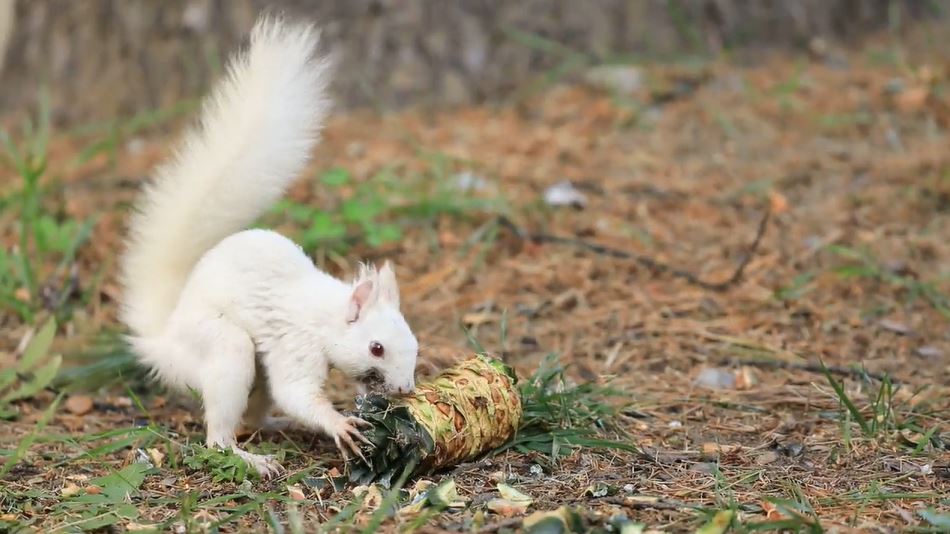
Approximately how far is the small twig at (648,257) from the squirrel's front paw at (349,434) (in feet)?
4.92

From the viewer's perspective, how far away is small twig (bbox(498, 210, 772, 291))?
3414 mm

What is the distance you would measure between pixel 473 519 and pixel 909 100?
326cm

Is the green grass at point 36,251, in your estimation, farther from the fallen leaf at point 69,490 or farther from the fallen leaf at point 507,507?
the fallen leaf at point 507,507

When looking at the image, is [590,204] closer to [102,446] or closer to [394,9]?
[394,9]

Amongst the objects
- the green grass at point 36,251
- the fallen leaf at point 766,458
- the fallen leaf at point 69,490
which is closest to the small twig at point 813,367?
the fallen leaf at point 766,458

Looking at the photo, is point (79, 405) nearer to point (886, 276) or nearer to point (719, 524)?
point (719, 524)

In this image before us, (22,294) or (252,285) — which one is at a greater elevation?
(252,285)

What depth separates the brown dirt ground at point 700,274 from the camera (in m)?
2.31

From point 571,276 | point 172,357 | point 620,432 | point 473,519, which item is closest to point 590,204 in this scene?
point 571,276

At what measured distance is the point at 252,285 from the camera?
248 centimetres

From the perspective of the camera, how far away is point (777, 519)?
1.99 metres

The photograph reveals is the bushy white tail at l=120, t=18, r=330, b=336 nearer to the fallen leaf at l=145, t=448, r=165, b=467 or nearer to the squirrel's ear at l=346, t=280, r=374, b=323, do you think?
the fallen leaf at l=145, t=448, r=165, b=467

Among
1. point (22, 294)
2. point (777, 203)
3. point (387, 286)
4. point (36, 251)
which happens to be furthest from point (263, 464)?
point (777, 203)

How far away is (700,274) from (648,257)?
7.1 inches
